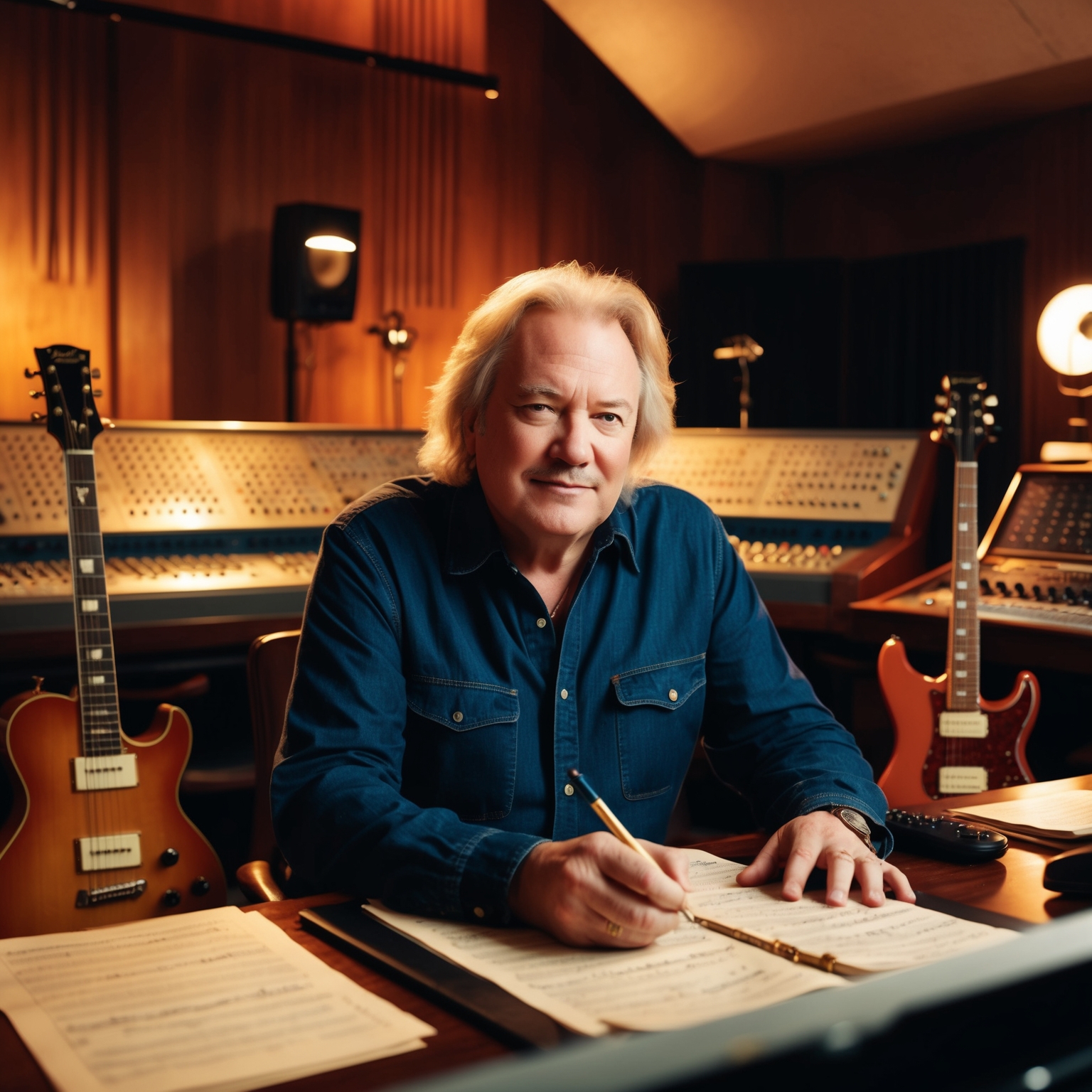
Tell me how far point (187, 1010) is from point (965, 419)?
256cm

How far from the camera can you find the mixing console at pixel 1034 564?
3.20 metres

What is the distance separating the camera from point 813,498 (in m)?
4.15

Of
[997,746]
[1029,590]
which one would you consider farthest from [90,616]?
[1029,590]

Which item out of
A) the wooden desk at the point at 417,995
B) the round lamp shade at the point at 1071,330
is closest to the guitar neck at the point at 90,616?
the wooden desk at the point at 417,995

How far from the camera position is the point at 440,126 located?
5258 mm

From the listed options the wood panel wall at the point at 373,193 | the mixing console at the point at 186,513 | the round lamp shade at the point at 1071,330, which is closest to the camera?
the mixing console at the point at 186,513

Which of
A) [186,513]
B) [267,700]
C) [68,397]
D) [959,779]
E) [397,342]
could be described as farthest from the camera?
[397,342]

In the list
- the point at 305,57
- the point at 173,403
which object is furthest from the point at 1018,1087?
the point at 305,57

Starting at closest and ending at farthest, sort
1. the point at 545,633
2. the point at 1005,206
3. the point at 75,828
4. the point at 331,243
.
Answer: the point at 545,633, the point at 75,828, the point at 331,243, the point at 1005,206

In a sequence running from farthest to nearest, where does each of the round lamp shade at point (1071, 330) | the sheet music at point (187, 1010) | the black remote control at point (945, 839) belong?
1. the round lamp shade at point (1071, 330)
2. the black remote control at point (945, 839)
3. the sheet music at point (187, 1010)

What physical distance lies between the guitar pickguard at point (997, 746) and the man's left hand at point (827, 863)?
1608mm

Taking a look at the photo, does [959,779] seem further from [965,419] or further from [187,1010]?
[187,1010]

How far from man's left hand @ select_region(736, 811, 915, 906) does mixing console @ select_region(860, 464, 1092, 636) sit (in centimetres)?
202

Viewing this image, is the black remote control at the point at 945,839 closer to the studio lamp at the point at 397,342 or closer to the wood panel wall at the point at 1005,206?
the studio lamp at the point at 397,342
